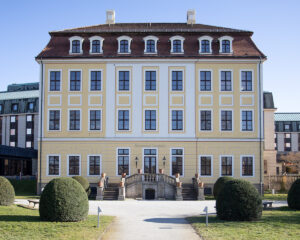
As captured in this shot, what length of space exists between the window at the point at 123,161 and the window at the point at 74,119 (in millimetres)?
4266

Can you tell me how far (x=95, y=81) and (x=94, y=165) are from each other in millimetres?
7081

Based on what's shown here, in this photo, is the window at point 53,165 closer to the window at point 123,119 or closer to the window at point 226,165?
the window at point 123,119

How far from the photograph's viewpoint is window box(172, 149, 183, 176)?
36469 mm

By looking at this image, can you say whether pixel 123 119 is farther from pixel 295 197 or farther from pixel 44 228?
pixel 44 228

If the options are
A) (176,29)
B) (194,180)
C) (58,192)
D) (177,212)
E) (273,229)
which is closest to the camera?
(273,229)

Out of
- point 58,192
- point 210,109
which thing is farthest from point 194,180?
point 58,192

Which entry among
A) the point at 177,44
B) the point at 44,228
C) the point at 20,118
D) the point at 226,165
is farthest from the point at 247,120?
the point at 20,118

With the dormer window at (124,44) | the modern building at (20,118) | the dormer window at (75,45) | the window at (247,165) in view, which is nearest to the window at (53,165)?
the dormer window at (75,45)

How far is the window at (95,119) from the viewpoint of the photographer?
36.8m

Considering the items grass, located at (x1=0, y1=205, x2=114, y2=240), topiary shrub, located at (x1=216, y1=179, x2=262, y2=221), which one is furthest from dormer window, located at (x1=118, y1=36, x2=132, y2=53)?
topiary shrub, located at (x1=216, y1=179, x2=262, y2=221)

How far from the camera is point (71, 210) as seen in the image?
18359 mm

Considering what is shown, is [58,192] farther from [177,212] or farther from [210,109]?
[210,109]

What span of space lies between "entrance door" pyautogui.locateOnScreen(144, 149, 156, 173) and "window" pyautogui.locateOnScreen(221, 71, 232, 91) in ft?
26.3

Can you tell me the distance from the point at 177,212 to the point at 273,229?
767 cm
